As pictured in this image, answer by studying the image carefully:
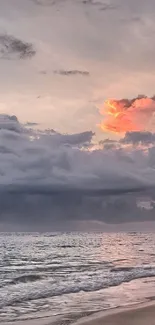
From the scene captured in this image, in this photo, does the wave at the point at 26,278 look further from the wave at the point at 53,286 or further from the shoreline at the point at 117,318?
the shoreline at the point at 117,318

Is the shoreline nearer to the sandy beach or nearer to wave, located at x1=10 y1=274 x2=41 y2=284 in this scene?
the sandy beach

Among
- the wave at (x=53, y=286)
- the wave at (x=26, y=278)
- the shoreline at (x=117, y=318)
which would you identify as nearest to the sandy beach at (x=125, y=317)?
the shoreline at (x=117, y=318)

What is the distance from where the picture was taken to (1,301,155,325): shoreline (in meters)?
12.8

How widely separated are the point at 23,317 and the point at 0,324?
1.40 m

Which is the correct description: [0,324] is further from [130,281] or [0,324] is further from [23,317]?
[130,281]

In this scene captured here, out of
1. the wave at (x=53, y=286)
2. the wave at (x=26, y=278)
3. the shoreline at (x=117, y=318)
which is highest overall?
the wave at (x=26, y=278)

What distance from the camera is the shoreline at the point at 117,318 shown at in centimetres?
1278

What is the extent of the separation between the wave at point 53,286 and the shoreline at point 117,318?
4881 mm

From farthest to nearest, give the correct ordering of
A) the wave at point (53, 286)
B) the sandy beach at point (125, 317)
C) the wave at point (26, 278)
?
the wave at point (26, 278) < the wave at point (53, 286) < the sandy beach at point (125, 317)

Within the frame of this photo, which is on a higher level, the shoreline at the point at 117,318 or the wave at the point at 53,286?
the wave at the point at 53,286

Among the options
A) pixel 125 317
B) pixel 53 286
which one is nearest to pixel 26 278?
pixel 53 286

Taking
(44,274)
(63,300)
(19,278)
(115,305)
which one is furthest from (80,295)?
(44,274)

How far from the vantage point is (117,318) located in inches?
526

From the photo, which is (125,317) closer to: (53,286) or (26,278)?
(53,286)
